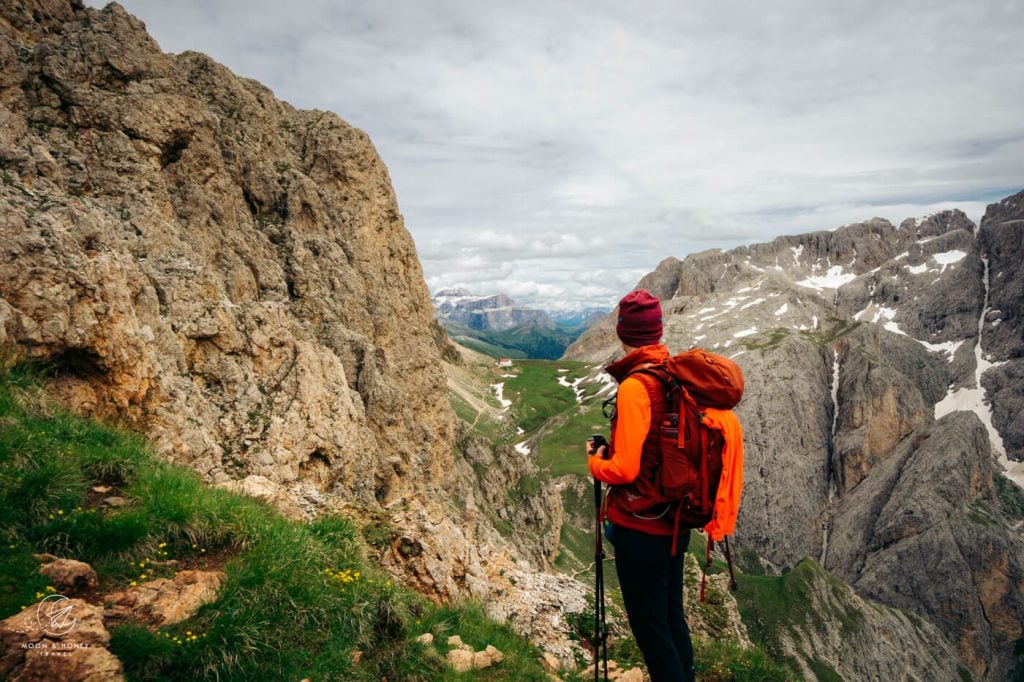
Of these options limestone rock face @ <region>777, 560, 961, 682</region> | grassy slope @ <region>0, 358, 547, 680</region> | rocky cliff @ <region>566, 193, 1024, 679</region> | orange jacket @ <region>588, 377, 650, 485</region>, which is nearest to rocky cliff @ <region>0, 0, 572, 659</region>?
grassy slope @ <region>0, 358, 547, 680</region>

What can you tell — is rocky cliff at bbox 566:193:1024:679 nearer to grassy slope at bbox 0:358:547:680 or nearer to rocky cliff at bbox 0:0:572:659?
rocky cliff at bbox 0:0:572:659

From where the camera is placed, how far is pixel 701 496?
598 centimetres

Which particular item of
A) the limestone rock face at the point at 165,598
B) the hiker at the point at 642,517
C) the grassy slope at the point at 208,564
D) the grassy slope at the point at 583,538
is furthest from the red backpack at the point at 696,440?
the grassy slope at the point at 583,538

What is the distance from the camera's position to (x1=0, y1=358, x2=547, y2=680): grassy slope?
221 inches

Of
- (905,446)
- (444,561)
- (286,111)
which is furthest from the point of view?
(905,446)

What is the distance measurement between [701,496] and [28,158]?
23062mm

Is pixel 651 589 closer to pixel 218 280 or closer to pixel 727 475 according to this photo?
pixel 727 475

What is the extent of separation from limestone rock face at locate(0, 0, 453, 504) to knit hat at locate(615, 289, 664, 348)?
382 inches

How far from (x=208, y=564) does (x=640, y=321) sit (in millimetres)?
6910

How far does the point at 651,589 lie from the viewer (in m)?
6.29

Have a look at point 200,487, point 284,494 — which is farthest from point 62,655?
point 284,494

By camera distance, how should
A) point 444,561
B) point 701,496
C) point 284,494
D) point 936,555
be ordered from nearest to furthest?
point 701,496, point 284,494, point 444,561, point 936,555

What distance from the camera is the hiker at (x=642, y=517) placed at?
6031 millimetres

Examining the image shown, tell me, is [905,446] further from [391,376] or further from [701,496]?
[701,496]
